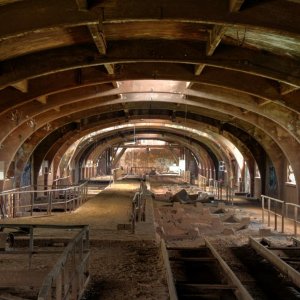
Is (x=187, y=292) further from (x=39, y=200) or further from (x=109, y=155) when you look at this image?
(x=109, y=155)

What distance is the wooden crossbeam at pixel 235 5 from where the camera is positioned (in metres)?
6.36

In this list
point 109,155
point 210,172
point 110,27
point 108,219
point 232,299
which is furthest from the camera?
point 109,155

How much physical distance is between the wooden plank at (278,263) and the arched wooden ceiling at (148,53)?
134 inches

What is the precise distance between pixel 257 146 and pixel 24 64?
14647mm

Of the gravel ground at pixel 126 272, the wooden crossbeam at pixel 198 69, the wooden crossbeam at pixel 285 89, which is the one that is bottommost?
the gravel ground at pixel 126 272

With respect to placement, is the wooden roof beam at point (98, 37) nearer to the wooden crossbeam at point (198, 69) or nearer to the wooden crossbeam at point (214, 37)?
the wooden crossbeam at point (214, 37)

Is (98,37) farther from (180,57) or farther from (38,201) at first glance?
(38,201)

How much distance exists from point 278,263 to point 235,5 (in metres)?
4.91

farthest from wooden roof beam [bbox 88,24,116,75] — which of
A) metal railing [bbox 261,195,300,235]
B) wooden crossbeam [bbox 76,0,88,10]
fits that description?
metal railing [bbox 261,195,300,235]

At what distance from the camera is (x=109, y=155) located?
153ft

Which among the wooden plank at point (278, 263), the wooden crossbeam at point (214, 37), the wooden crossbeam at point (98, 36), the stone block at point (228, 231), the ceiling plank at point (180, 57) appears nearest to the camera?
the wooden crossbeam at point (98, 36)

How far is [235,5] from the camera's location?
21.3 feet

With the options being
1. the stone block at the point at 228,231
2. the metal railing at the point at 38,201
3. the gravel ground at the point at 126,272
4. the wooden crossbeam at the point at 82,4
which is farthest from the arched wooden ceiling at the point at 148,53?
the gravel ground at the point at 126,272

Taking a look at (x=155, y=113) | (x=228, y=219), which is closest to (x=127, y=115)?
(x=155, y=113)
